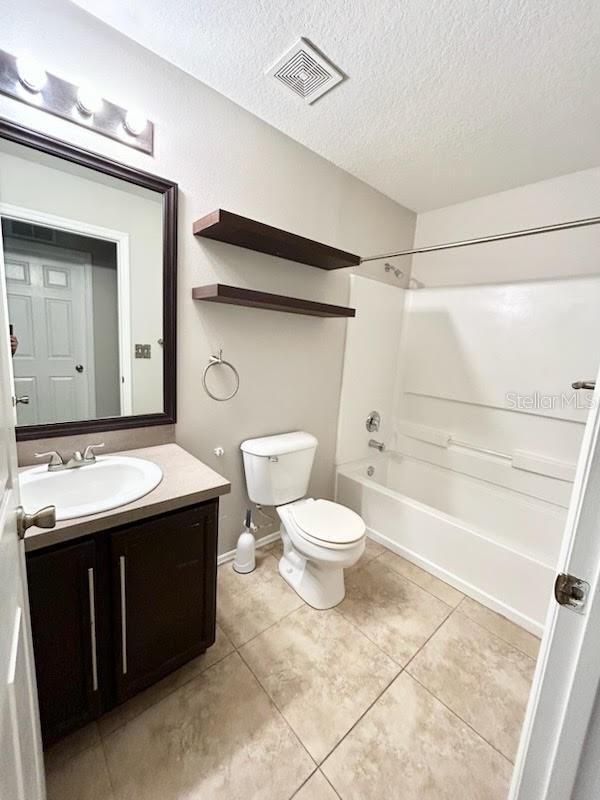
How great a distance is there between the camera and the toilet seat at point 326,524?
5.33 feet

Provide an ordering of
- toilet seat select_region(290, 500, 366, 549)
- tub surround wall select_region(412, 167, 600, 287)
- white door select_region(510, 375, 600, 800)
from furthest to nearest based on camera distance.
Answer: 1. tub surround wall select_region(412, 167, 600, 287)
2. toilet seat select_region(290, 500, 366, 549)
3. white door select_region(510, 375, 600, 800)

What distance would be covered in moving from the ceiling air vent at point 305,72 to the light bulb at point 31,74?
32.9 inches

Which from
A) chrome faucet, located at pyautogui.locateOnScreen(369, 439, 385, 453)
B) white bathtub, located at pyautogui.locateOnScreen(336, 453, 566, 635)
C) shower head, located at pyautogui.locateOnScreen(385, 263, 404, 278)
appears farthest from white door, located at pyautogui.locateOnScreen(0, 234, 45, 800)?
shower head, located at pyautogui.locateOnScreen(385, 263, 404, 278)

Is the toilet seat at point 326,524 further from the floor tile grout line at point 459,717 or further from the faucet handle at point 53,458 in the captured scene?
the faucet handle at point 53,458

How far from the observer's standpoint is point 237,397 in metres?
1.90

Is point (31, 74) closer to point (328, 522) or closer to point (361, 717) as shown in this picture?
point (328, 522)

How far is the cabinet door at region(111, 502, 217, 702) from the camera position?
3.57 feet

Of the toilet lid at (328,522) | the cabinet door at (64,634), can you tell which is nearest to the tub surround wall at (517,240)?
the toilet lid at (328,522)

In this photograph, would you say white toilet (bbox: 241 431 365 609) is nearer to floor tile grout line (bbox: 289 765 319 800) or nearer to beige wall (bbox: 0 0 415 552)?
beige wall (bbox: 0 0 415 552)

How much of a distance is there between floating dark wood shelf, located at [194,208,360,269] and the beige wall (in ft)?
0.21

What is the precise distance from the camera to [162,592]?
118 centimetres

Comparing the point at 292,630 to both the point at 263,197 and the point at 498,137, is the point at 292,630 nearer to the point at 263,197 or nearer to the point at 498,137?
the point at 263,197

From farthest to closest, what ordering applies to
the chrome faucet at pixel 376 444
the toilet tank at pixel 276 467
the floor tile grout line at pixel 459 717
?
the chrome faucet at pixel 376 444, the toilet tank at pixel 276 467, the floor tile grout line at pixel 459 717

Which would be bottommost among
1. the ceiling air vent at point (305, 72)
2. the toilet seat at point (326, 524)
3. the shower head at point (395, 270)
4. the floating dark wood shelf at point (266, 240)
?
the toilet seat at point (326, 524)
